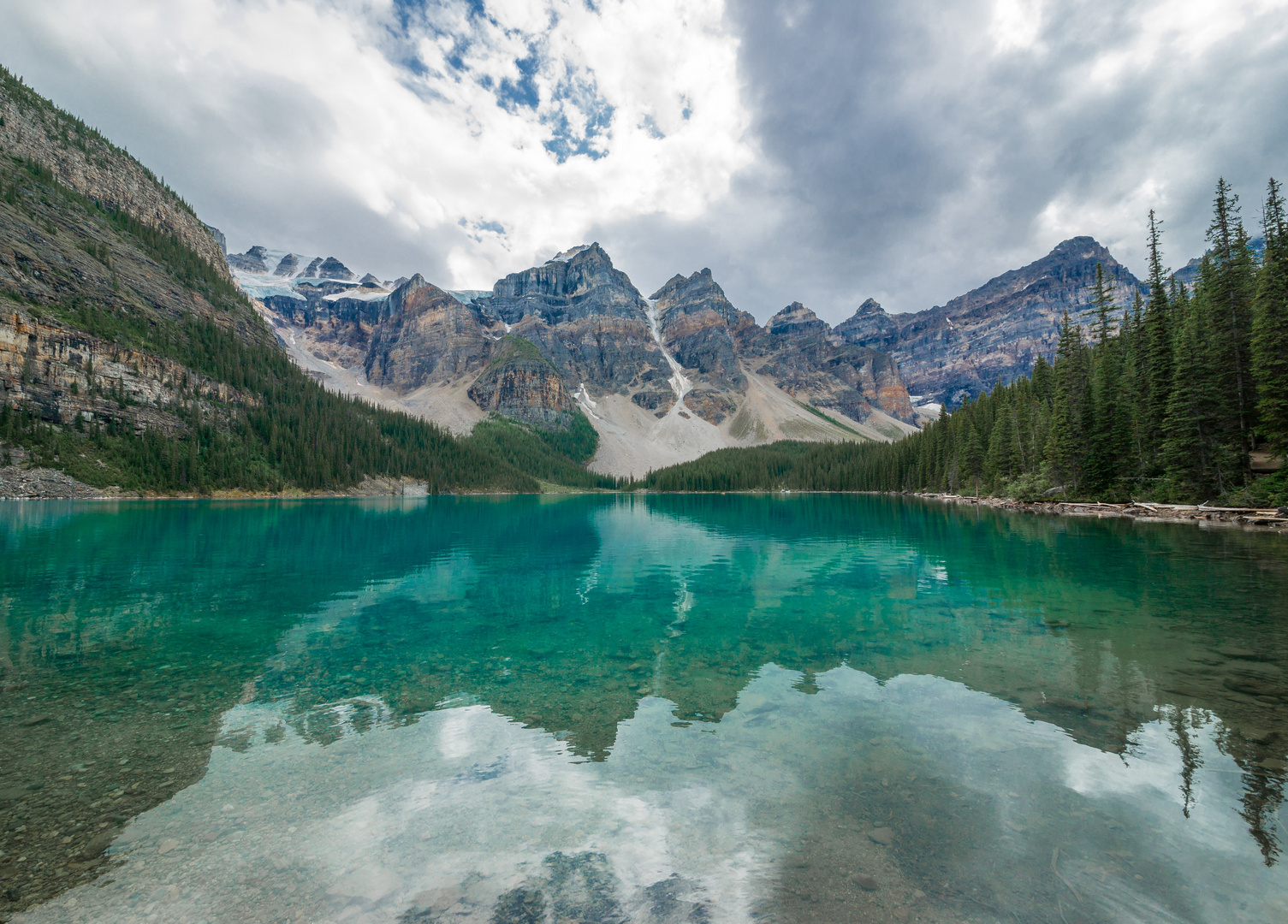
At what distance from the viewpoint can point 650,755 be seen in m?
8.16

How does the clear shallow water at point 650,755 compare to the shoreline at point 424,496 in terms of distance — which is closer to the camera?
the clear shallow water at point 650,755

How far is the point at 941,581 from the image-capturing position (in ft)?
73.6

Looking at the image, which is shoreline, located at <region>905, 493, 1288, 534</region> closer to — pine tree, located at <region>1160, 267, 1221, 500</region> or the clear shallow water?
pine tree, located at <region>1160, 267, 1221, 500</region>

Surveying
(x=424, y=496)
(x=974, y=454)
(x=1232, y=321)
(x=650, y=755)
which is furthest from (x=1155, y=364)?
(x=424, y=496)

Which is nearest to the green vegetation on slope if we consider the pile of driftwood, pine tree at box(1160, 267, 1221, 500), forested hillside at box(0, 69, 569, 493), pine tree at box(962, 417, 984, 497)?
forested hillside at box(0, 69, 569, 493)

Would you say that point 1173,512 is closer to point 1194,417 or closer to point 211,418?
point 1194,417

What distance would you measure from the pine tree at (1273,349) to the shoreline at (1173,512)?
16.3 feet

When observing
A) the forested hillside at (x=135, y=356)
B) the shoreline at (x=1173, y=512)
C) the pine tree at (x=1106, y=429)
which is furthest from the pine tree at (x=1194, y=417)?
the forested hillside at (x=135, y=356)

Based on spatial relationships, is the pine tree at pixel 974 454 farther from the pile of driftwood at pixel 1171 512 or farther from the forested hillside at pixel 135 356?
the forested hillside at pixel 135 356

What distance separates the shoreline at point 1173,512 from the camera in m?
35.2

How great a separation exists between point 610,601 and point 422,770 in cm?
1236

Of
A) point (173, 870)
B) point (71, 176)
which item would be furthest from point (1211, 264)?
point (71, 176)

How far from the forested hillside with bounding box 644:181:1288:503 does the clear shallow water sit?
3197 cm

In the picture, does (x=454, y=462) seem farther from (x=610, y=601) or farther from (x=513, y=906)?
(x=513, y=906)
